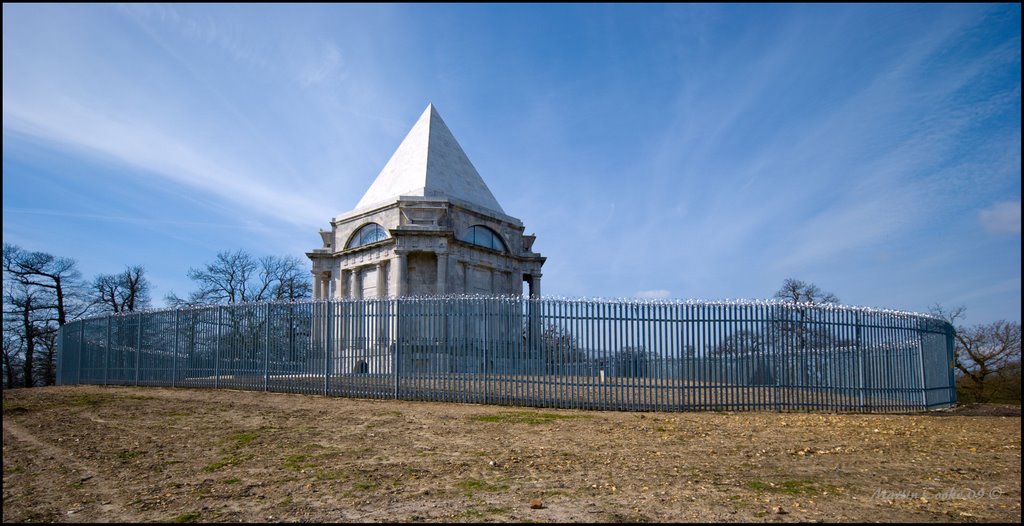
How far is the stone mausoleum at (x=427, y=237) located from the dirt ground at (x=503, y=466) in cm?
1294

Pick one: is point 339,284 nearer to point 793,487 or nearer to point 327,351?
point 327,351

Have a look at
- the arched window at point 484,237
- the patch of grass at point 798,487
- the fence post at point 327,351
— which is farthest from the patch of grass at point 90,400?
the arched window at point 484,237

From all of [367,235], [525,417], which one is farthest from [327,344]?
[367,235]

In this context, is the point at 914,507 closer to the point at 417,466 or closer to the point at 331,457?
the point at 417,466

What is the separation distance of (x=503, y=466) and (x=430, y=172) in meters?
21.1

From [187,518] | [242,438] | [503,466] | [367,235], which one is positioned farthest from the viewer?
[367,235]

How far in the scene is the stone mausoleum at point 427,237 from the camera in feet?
78.8

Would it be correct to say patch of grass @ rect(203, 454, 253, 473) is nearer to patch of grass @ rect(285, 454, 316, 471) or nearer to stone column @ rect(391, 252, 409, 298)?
patch of grass @ rect(285, 454, 316, 471)

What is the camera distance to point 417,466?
273 inches

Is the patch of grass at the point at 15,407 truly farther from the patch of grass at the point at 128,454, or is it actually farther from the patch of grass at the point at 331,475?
the patch of grass at the point at 331,475

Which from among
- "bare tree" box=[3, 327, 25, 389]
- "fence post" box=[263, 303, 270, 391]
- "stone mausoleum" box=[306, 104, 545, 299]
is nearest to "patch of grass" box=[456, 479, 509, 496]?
"fence post" box=[263, 303, 270, 391]

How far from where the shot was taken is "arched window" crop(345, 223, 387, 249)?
25578mm

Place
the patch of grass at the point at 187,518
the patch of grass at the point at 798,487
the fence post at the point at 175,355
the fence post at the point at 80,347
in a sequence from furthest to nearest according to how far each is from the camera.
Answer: the fence post at the point at 80,347
the fence post at the point at 175,355
the patch of grass at the point at 798,487
the patch of grass at the point at 187,518

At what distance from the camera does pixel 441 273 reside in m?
23.9
